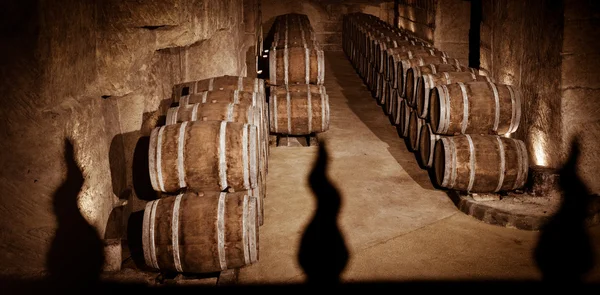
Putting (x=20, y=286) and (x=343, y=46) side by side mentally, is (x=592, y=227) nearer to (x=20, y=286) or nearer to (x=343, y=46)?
(x=20, y=286)

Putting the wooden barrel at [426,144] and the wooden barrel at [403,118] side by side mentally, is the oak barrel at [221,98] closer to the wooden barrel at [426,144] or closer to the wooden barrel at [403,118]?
the wooden barrel at [426,144]

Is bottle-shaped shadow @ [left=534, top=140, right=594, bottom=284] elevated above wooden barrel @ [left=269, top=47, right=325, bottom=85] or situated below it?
below

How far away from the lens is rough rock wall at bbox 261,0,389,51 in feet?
51.9

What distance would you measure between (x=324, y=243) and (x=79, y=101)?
2.25 meters

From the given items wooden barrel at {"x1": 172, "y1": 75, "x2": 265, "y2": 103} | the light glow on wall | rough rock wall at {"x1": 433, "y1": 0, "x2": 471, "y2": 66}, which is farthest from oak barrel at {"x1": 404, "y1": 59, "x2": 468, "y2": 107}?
rough rock wall at {"x1": 433, "y1": 0, "x2": 471, "y2": 66}

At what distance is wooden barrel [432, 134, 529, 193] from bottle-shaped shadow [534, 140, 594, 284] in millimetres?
510

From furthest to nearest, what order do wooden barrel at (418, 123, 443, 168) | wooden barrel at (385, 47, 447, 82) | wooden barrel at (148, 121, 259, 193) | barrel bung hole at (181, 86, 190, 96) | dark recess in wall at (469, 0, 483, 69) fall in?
dark recess in wall at (469, 0, 483, 69) < wooden barrel at (385, 47, 447, 82) < wooden barrel at (418, 123, 443, 168) < barrel bung hole at (181, 86, 190, 96) < wooden barrel at (148, 121, 259, 193)

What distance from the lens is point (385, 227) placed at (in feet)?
13.8

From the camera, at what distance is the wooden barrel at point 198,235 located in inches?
123

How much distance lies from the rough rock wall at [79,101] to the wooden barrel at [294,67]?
1.85 metres

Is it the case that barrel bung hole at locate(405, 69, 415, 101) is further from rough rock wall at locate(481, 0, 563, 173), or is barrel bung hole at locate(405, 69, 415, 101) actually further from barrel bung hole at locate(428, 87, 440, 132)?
rough rock wall at locate(481, 0, 563, 173)

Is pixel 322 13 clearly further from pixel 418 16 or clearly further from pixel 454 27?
pixel 454 27

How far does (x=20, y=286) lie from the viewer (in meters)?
2.93

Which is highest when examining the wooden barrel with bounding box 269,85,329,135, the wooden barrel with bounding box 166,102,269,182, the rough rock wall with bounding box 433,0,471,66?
the rough rock wall with bounding box 433,0,471,66
